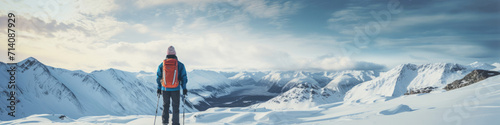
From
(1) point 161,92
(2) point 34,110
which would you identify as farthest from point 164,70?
(2) point 34,110

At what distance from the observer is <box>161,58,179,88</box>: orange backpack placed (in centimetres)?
962

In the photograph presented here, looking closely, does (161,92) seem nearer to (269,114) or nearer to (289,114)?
(269,114)

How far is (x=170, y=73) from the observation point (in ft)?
31.7

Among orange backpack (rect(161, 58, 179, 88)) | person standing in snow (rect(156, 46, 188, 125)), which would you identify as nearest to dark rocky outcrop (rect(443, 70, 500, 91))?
person standing in snow (rect(156, 46, 188, 125))

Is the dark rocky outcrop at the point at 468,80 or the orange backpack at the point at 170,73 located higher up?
the orange backpack at the point at 170,73

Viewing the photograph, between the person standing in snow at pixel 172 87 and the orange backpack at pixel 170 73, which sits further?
the person standing in snow at pixel 172 87

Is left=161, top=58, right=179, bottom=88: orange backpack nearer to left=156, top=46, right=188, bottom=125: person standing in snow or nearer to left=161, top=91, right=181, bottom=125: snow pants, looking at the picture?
left=156, top=46, right=188, bottom=125: person standing in snow

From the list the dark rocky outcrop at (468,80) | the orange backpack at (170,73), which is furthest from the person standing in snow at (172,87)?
the dark rocky outcrop at (468,80)

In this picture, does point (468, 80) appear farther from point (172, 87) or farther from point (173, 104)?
point (172, 87)

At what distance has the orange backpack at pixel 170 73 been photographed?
9.62 m

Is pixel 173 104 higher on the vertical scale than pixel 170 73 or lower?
lower

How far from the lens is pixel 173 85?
9.70 m

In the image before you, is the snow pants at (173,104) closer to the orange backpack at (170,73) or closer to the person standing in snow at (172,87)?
the person standing in snow at (172,87)

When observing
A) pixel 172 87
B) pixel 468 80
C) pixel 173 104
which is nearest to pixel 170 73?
pixel 172 87
